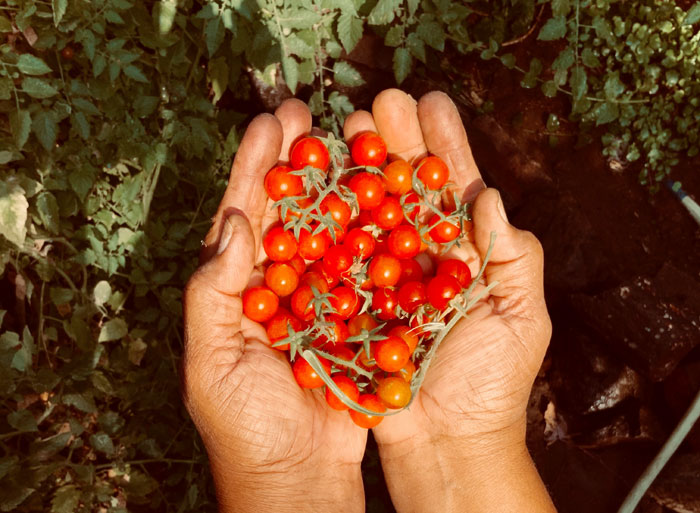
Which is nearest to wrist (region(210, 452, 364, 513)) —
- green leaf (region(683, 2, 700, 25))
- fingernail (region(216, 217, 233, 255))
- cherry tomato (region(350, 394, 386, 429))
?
cherry tomato (region(350, 394, 386, 429))

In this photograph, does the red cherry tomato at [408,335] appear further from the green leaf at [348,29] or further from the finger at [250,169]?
the green leaf at [348,29]

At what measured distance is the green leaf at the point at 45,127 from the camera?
7.44 feet

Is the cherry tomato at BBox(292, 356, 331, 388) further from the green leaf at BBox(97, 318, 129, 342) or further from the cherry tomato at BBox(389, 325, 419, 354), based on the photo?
the green leaf at BBox(97, 318, 129, 342)

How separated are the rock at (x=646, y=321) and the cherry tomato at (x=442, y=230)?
4.40 ft

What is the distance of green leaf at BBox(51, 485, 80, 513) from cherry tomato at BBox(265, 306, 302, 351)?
4.33 feet

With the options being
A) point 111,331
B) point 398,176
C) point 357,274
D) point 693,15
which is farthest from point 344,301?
point 693,15

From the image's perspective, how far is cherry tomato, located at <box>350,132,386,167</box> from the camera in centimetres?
229

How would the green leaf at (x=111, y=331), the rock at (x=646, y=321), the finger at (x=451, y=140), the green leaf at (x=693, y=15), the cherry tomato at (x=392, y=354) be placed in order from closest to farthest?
the cherry tomato at (x=392, y=354) < the finger at (x=451, y=140) < the green leaf at (x=111, y=331) < the rock at (x=646, y=321) < the green leaf at (x=693, y=15)


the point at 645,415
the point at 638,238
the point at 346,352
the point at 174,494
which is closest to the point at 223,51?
the point at 346,352

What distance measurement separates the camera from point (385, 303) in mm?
2254

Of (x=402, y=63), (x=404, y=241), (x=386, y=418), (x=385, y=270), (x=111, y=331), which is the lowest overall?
(x=111, y=331)

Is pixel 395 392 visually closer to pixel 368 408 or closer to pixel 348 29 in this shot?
pixel 368 408

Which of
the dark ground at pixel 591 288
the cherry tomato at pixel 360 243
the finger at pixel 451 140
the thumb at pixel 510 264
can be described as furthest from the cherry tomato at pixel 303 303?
the dark ground at pixel 591 288

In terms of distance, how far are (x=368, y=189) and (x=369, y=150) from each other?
17cm
